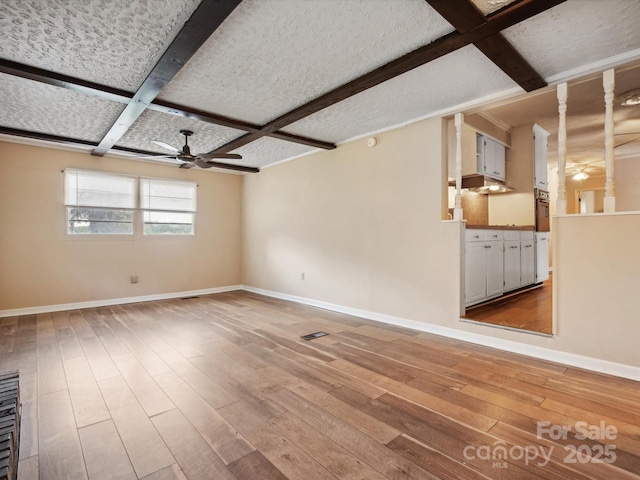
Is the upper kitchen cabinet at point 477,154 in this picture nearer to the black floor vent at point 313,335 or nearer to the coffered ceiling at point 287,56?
the coffered ceiling at point 287,56

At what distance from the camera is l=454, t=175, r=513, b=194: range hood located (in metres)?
4.71

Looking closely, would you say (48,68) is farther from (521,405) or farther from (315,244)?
(521,405)

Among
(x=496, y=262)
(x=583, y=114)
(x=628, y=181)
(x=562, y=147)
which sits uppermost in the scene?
(x=583, y=114)

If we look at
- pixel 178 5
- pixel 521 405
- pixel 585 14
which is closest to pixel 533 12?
pixel 585 14

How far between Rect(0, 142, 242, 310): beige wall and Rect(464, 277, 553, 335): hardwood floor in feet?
16.2

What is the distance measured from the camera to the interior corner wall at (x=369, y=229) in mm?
3555

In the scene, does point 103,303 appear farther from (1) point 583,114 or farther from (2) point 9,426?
(1) point 583,114

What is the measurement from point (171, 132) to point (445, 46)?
3512 mm

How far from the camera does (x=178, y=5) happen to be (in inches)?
74.3

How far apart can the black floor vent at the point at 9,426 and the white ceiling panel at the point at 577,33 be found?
3.27 m

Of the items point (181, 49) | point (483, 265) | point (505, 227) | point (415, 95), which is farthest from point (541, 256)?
point (181, 49)

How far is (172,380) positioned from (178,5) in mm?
2591

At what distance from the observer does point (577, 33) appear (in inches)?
84.8

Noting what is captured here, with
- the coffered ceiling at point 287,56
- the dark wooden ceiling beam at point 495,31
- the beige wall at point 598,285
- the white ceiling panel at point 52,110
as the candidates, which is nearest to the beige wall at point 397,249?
the beige wall at point 598,285
